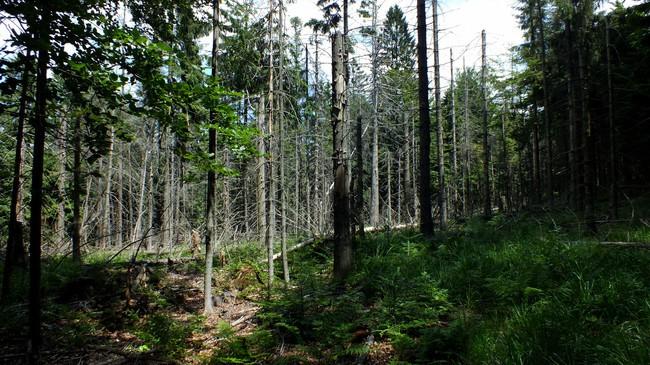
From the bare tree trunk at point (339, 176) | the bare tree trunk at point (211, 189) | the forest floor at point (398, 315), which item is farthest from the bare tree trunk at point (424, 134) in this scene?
the bare tree trunk at point (211, 189)

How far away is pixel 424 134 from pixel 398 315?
25.3 feet

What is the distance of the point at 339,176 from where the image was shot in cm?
781

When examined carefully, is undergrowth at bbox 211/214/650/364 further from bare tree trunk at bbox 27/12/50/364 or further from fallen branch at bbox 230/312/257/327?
bare tree trunk at bbox 27/12/50/364

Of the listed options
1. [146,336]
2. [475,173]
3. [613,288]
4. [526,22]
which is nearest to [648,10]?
[526,22]

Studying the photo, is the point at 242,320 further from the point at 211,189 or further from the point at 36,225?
the point at 36,225

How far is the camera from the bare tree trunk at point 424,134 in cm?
1101

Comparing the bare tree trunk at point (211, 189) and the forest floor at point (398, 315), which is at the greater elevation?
the bare tree trunk at point (211, 189)

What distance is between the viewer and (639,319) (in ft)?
10.6

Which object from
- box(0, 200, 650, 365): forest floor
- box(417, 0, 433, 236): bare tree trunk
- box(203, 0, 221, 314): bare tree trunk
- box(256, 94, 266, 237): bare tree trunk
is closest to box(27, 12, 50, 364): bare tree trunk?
box(0, 200, 650, 365): forest floor

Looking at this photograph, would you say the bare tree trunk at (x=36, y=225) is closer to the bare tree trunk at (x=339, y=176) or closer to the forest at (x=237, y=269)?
the forest at (x=237, y=269)

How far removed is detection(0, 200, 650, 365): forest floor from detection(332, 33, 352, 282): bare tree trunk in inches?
20.9

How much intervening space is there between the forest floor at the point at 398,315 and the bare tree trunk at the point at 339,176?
530 mm

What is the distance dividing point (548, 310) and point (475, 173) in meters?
35.4

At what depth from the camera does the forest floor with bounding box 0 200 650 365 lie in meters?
3.38
